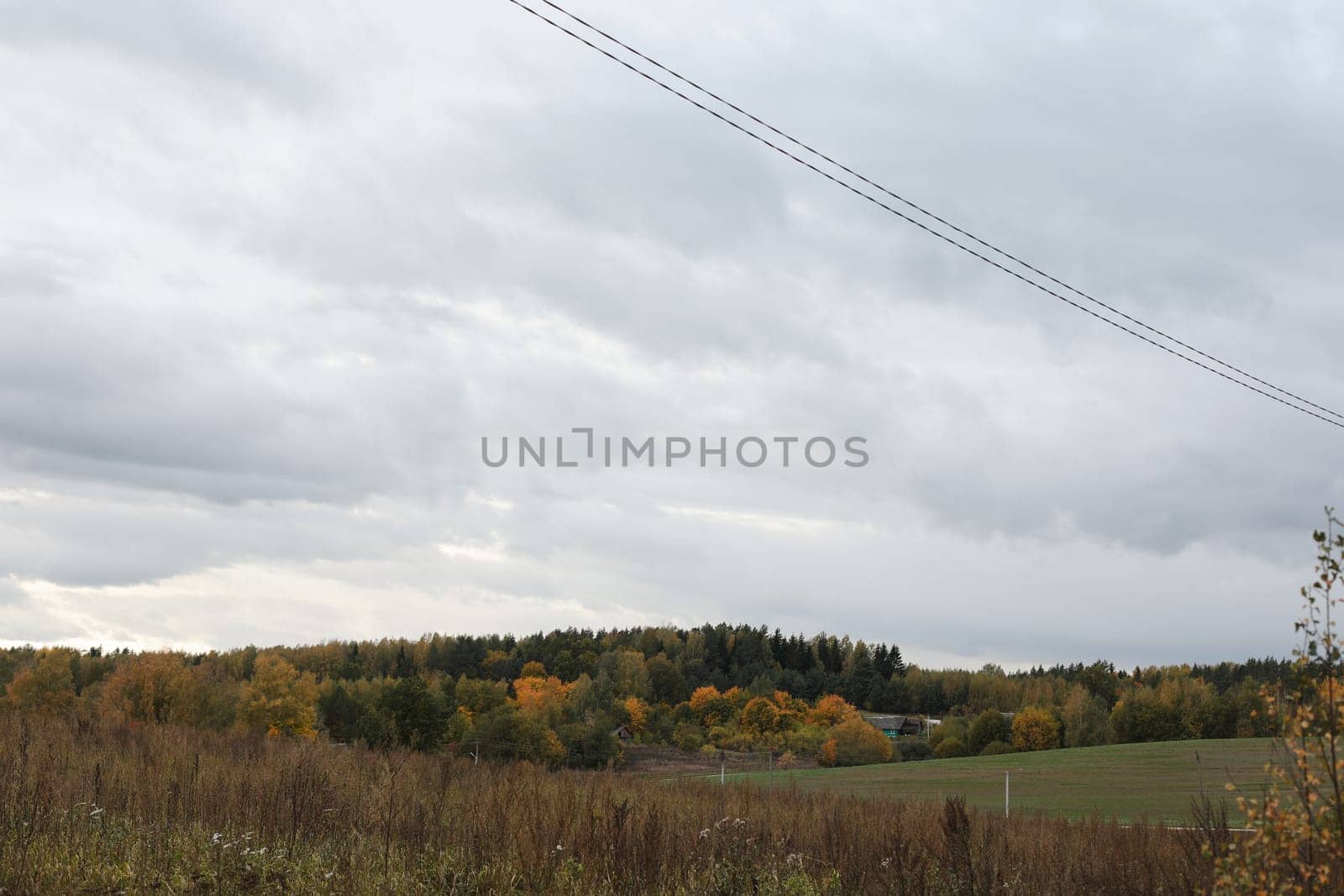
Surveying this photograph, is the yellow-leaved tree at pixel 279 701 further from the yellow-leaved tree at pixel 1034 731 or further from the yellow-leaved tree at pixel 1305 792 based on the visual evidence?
the yellow-leaved tree at pixel 1305 792

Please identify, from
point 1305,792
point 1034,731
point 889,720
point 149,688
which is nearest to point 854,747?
point 1034,731

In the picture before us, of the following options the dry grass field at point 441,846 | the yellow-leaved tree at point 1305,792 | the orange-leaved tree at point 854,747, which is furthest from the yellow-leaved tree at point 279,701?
the yellow-leaved tree at point 1305,792

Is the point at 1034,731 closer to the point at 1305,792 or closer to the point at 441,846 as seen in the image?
the point at 441,846

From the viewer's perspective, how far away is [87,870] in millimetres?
10258

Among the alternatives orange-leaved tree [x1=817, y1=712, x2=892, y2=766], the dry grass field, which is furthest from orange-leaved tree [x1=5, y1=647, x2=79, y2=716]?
the dry grass field

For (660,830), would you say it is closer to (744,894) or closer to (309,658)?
(744,894)

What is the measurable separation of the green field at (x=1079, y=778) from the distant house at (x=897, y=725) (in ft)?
167

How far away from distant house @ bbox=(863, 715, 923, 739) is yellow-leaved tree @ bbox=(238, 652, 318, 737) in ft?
270

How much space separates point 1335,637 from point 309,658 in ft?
575

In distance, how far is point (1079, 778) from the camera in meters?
72.8

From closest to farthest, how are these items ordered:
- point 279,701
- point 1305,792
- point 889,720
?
point 1305,792
point 279,701
point 889,720

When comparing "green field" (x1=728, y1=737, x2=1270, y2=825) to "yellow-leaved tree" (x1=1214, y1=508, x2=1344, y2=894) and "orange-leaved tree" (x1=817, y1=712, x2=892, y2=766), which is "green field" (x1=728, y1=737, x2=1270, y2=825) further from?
"yellow-leaved tree" (x1=1214, y1=508, x2=1344, y2=894)

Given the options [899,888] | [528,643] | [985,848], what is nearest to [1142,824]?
[985,848]

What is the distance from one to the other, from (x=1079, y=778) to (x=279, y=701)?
183ft
